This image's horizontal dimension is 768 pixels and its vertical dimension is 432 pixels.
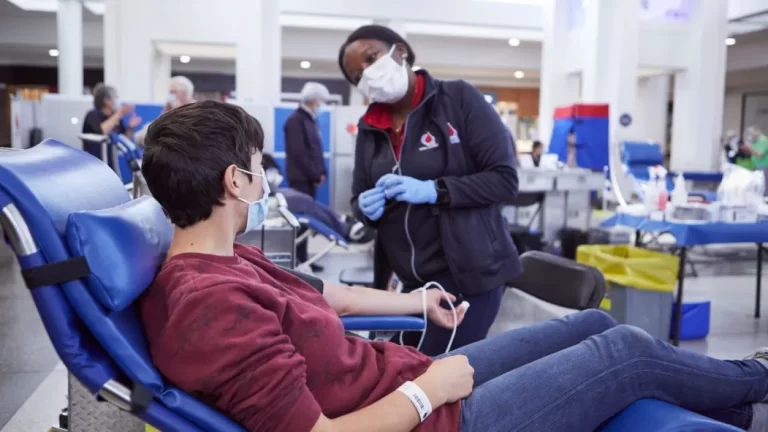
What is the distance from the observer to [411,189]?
1656 mm

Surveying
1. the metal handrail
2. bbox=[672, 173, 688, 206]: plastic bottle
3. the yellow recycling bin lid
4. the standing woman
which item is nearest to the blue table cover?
the yellow recycling bin lid

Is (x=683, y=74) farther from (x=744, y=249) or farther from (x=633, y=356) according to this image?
(x=633, y=356)

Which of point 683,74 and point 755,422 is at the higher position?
point 683,74

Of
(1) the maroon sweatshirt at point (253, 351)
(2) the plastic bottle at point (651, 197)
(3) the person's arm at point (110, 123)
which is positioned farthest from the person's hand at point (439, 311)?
(3) the person's arm at point (110, 123)

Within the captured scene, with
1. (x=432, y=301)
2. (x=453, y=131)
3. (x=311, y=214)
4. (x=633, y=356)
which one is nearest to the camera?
(x=633, y=356)

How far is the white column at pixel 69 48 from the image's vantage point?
926 centimetres

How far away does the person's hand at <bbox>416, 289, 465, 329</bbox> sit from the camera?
5.27ft

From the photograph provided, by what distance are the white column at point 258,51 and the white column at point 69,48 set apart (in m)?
2.34

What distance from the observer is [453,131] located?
5.64 ft

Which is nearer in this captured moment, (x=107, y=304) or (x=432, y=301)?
(x=107, y=304)

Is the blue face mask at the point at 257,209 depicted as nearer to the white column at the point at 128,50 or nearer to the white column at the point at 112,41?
the white column at the point at 128,50

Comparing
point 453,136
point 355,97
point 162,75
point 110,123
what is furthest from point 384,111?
point 355,97

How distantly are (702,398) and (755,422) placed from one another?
0.17m

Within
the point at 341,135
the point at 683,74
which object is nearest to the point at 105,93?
the point at 341,135
